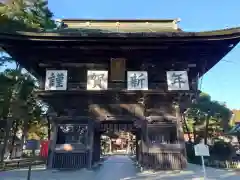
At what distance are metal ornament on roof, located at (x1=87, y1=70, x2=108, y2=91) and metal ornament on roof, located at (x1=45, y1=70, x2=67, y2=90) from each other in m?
1.14

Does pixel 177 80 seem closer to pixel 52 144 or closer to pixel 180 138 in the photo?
pixel 180 138

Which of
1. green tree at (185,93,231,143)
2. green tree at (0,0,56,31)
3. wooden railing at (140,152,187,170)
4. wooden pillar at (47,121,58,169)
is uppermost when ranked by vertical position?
A: green tree at (0,0,56,31)

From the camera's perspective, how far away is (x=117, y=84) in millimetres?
10305

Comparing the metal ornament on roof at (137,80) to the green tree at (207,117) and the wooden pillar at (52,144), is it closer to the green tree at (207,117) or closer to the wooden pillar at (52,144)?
the wooden pillar at (52,144)

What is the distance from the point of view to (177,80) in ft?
31.7

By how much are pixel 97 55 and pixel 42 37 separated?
8.44 feet

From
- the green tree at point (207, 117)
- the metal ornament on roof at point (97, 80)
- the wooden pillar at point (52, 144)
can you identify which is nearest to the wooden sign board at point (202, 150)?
the metal ornament on roof at point (97, 80)

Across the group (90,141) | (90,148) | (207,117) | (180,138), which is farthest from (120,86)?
(207,117)

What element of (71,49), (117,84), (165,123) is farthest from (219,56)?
(71,49)

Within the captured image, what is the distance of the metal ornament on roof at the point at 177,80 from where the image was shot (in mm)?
9539

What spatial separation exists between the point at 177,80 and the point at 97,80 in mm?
3638

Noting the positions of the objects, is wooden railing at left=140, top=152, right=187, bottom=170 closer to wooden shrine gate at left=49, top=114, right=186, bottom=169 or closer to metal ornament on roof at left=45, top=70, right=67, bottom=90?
wooden shrine gate at left=49, top=114, right=186, bottom=169

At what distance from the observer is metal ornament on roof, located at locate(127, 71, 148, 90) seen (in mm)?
9445

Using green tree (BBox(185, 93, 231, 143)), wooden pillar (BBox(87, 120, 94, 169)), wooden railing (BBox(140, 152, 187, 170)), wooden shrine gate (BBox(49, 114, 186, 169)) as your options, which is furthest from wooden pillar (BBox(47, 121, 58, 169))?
→ green tree (BBox(185, 93, 231, 143))
